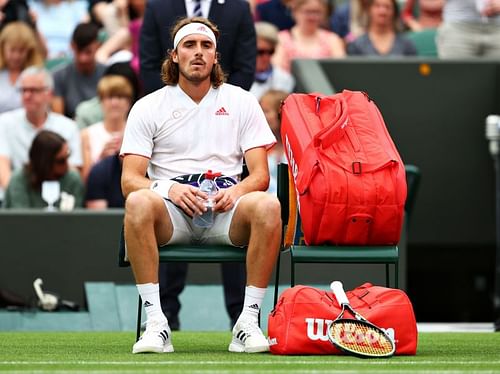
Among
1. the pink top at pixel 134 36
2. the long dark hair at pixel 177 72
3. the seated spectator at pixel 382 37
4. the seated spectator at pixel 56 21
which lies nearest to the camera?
the long dark hair at pixel 177 72

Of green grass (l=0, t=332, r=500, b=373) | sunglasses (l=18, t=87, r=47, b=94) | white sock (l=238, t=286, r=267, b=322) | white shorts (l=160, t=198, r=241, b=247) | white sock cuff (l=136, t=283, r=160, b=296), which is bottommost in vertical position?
green grass (l=0, t=332, r=500, b=373)

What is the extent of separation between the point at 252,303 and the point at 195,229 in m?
0.49

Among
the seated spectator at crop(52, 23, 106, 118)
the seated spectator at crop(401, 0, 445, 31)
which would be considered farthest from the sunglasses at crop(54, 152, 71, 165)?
the seated spectator at crop(401, 0, 445, 31)

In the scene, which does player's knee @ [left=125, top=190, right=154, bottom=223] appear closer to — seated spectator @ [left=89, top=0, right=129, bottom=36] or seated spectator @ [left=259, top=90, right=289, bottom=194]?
seated spectator @ [left=259, top=90, right=289, bottom=194]

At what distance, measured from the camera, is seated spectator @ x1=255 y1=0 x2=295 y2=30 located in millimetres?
14562

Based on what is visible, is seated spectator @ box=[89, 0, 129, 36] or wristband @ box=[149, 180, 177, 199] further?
seated spectator @ box=[89, 0, 129, 36]

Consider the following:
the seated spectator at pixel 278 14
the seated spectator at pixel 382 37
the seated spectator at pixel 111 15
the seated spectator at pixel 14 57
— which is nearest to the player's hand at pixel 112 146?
the seated spectator at pixel 14 57

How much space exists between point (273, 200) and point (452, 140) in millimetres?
6506

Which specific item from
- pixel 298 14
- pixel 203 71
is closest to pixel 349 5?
pixel 298 14

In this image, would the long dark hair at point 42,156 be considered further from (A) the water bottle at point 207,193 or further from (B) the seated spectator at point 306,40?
(A) the water bottle at point 207,193

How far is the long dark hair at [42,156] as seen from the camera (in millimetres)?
10719

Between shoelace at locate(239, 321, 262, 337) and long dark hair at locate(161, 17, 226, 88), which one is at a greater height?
long dark hair at locate(161, 17, 226, 88)

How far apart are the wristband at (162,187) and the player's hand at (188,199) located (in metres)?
0.05

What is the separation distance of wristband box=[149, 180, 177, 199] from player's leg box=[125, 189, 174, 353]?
0.10 meters
